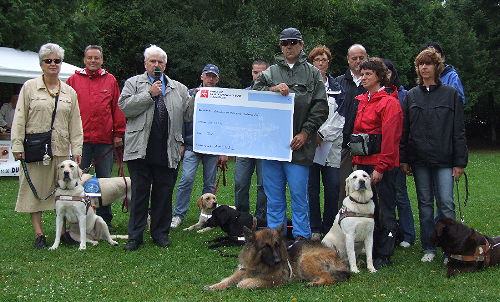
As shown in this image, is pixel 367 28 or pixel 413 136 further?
pixel 367 28

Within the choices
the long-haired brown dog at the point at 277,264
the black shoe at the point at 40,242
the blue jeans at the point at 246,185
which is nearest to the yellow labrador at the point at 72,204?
the black shoe at the point at 40,242

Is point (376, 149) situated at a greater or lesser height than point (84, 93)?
lesser

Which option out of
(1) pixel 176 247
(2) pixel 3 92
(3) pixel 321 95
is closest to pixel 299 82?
(3) pixel 321 95

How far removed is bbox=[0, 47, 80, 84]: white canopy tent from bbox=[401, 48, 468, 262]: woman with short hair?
32.4ft

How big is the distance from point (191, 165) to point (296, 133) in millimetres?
2661

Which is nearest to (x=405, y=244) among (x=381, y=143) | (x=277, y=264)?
(x=381, y=143)

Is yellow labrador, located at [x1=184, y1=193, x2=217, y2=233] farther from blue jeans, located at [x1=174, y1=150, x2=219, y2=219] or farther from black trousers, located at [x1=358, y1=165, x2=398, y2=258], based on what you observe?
black trousers, located at [x1=358, y1=165, x2=398, y2=258]

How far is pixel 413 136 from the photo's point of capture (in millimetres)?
5965

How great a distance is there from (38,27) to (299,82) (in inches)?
533

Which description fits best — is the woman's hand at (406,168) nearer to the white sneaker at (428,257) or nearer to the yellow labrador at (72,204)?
the white sneaker at (428,257)

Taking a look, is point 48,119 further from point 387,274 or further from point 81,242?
point 387,274

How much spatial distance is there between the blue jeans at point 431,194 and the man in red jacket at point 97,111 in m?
4.09

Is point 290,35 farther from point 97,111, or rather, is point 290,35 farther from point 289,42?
point 97,111

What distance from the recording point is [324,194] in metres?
7.09
